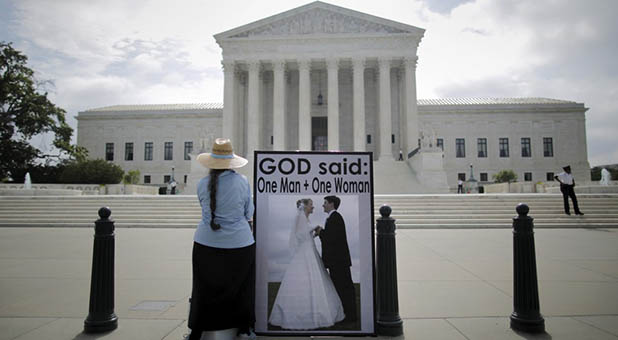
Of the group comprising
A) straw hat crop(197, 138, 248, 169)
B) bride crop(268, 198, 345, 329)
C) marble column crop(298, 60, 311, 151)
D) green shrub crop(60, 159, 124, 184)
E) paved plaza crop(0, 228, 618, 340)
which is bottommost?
paved plaza crop(0, 228, 618, 340)

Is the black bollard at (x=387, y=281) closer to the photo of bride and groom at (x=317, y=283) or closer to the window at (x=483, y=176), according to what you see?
the photo of bride and groom at (x=317, y=283)

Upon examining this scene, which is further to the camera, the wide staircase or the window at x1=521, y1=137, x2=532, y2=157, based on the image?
the window at x1=521, y1=137, x2=532, y2=157

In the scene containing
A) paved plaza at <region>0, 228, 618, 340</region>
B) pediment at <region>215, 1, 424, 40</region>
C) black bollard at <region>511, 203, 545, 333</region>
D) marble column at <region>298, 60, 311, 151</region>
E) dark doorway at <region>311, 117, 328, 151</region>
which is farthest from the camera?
dark doorway at <region>311, 117, 328, 151</region>

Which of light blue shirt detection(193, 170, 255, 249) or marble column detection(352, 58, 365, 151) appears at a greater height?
marble column detection(352, 58, 365, 151)

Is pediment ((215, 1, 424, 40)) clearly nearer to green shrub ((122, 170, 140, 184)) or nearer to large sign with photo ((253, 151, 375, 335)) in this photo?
green shrub ((122, 170, 140, 184))

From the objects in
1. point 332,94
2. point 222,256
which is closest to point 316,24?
point 332,94

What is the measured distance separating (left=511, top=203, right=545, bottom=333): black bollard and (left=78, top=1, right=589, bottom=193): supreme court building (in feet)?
96.7

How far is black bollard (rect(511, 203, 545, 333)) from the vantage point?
14.7 ft

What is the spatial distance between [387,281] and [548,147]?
205 ft

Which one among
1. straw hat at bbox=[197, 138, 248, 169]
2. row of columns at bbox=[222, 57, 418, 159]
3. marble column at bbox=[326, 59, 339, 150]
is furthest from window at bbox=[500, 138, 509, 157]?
straw hat at bbox=[197, 138, 248, 169]

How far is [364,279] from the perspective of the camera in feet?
14.2

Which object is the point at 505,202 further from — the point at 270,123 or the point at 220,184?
the point at 270,123

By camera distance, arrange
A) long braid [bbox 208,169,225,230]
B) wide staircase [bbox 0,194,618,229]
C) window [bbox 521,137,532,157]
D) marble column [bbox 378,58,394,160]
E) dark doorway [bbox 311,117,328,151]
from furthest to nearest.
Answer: window [bbox 521,137,532,157] < dark doorway [bbox 311,117,328,151] < marble column [bbox 378,58,394,160] < wide staircase [bbox 0,194,618,229] < long braid [bbox 208,169,225,230]

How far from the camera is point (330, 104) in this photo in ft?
138
